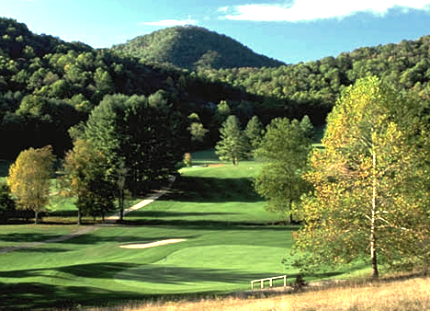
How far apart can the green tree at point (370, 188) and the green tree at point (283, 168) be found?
25.6 meters

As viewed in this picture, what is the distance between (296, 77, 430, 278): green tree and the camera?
16172 mm

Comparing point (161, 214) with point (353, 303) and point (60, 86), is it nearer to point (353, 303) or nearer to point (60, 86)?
point (353, 303)

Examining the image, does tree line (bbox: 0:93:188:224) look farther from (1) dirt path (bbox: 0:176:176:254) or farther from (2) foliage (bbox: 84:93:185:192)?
(1) dirt path (bbox: 0:176:176:254)

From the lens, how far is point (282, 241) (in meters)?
30.4

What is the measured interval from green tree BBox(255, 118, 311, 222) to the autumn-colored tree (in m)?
23.0

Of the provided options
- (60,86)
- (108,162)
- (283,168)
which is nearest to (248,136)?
(108,162)

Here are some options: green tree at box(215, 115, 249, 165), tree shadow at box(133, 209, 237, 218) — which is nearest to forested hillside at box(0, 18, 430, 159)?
green tree at box(215, 115, 249, 165)

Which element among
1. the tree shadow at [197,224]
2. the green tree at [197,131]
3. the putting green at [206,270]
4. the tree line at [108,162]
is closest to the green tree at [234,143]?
the tree line at [108,162]

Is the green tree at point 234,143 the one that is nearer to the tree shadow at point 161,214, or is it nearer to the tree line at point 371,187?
the tree shadow at point 161,214

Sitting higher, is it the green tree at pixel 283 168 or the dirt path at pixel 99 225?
the green tree at pixel 283 168

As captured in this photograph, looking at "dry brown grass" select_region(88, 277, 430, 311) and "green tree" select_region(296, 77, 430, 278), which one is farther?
"green tree" select_region(296, 77, 430, 278)

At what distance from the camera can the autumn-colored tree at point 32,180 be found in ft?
146

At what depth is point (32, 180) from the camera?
1780 inches

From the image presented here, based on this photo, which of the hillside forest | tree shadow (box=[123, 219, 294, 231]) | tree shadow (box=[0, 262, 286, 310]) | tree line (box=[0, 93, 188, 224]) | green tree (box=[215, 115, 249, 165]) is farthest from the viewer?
green tree (box=[215, 115, 249, 165])
